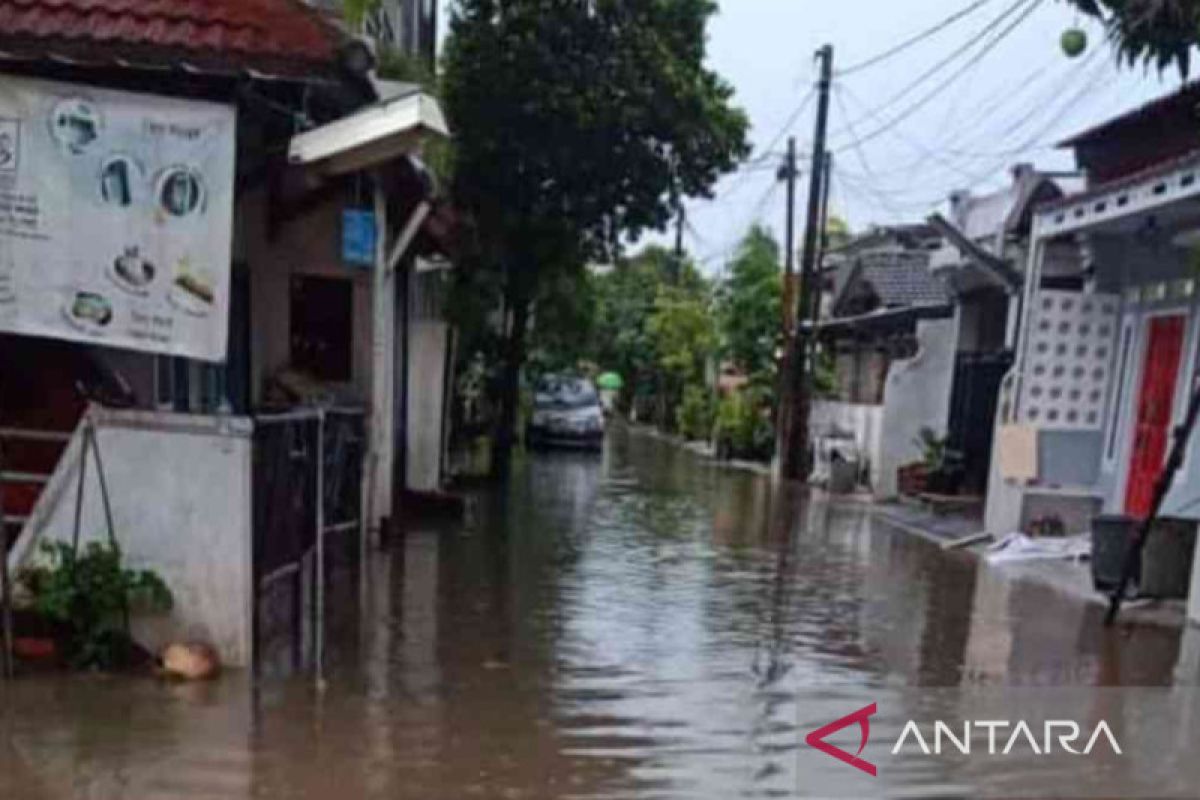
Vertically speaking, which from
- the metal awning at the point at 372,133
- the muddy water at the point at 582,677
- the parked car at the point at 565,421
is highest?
the metal awning at the point at 372,133

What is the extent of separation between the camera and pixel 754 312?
32.0 metres

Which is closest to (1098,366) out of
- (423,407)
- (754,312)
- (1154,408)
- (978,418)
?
(1154,408)

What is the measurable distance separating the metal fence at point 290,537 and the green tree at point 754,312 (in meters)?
23.0

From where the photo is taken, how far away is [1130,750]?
6.38 metres

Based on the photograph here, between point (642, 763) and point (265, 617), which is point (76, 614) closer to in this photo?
point (265, 617)

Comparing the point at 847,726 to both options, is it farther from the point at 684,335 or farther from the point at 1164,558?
the point at 684,335

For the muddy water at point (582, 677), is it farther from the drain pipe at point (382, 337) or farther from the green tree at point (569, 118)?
the green tree at point (569, 118)

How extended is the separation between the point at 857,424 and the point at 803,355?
98.6 inches

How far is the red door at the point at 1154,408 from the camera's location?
46.7 feet

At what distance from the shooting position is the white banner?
6.87 meters

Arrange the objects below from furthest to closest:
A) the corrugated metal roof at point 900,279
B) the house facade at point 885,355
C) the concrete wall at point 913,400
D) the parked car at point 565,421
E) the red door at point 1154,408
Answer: the parked car at point 565,421 → the corrugated metal roof at point 900,279 → the house facade at point 885,355 → the concrete wall at point 913,400 → the red door at point 1154,408

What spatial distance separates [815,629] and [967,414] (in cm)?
1134

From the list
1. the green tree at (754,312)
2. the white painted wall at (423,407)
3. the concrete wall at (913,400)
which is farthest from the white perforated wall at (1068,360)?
the green tree at (754,312)

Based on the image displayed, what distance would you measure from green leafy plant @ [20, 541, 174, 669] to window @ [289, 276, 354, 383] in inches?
214
